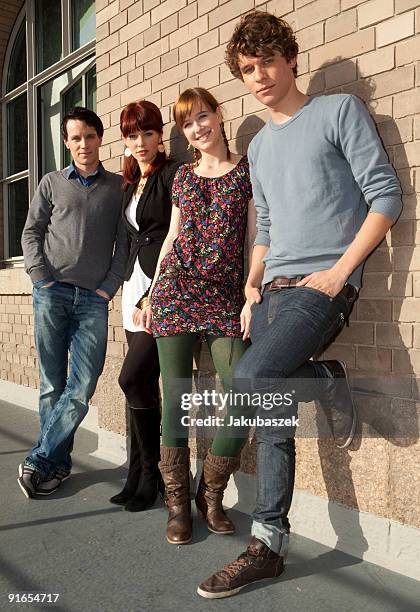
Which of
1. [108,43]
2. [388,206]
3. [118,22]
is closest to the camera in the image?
[388,206]

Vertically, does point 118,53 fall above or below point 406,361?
above

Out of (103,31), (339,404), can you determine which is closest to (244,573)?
(339,404)

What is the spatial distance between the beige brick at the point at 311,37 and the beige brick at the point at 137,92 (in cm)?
132

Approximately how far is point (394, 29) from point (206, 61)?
1.27m

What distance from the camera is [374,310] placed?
2.51m

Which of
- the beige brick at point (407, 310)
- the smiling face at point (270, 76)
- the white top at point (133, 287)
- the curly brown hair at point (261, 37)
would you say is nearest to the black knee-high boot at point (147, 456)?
the white top at point (133, 287)

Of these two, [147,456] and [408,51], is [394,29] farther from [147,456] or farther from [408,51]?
[147,456]

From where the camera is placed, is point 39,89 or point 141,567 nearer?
point 141,567

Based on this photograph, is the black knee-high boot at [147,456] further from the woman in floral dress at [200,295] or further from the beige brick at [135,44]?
the beige brick at [135,44]

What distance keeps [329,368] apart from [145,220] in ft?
4.21

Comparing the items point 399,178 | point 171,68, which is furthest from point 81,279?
point 399,178

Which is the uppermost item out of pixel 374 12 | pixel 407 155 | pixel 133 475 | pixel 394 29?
pixel 374 12

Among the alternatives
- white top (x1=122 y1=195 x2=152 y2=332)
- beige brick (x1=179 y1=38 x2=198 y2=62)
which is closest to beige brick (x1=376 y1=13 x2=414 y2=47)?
beige brick (x1=179 y1=38 x2=198 y2=62)

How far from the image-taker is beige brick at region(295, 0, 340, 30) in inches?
103
